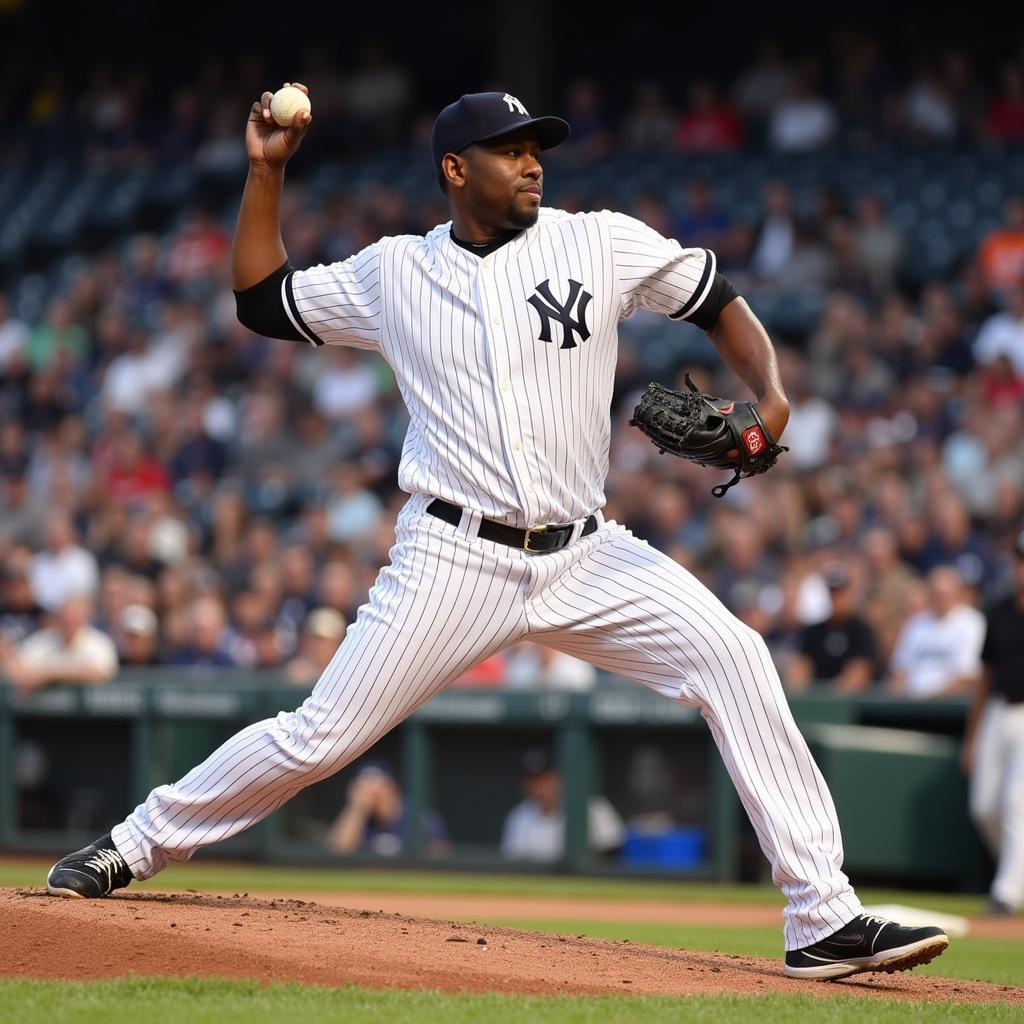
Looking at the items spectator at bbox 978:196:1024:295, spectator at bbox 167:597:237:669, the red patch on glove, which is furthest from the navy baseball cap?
spectator at bbox 978:196:1024:295

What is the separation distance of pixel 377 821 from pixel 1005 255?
5530 millimetres

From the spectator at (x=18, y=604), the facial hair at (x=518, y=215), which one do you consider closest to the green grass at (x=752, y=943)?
the facial hair at (x=518, y=215)

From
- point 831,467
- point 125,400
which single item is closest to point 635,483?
point 831,467

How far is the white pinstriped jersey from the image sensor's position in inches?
168

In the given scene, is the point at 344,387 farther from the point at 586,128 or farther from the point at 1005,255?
the point at 1005,255

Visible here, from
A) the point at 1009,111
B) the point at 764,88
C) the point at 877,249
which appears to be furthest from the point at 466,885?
the point at 764,88

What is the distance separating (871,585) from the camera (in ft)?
32.8

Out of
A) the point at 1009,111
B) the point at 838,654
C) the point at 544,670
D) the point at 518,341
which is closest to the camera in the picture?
→ the point at 518,341

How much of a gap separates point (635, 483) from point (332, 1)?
1130cm

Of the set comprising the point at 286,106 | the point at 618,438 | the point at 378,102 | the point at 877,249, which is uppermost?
the point at 378,102

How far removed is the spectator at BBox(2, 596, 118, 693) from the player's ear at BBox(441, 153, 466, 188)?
6752 millimetres

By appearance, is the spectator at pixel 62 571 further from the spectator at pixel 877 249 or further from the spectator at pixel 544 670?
the spectator at pixel 877 249

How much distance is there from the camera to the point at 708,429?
4195 mm

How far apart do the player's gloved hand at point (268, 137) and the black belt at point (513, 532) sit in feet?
3.19
